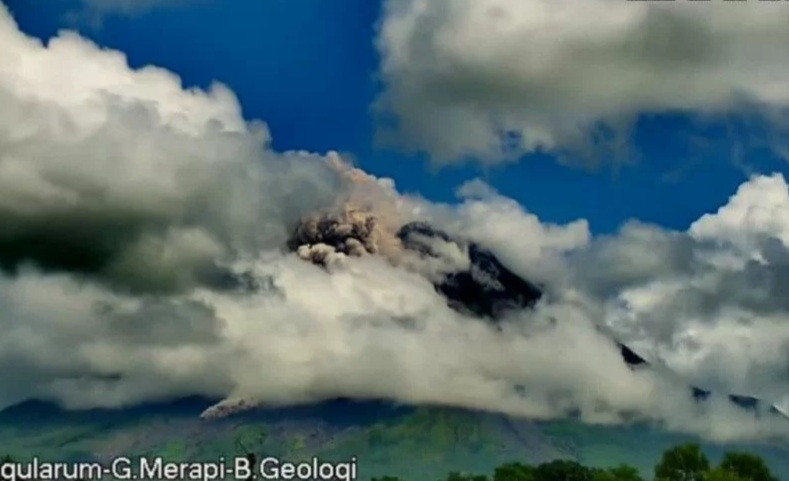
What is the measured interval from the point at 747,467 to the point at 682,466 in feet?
33.0

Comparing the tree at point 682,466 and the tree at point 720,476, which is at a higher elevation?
the tree at point 682,466

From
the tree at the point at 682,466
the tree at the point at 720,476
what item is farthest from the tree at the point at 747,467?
the tree at the point at 720,476

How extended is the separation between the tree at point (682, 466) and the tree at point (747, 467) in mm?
3525

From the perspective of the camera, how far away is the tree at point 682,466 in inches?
7574

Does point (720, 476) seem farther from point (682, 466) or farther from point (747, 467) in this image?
point (747, 467)

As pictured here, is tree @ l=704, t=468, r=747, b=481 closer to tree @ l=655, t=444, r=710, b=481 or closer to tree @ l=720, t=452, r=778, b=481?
tree @ l=720, t=452, r=778, b=481

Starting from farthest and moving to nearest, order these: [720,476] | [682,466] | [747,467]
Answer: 1. [682,466]
2. [747,467]
3. [720,476]

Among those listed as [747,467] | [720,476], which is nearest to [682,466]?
[747,467]

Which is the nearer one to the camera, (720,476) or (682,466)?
(720,476)

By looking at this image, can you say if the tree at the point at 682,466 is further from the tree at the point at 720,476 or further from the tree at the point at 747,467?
the tree at the point at 720,476

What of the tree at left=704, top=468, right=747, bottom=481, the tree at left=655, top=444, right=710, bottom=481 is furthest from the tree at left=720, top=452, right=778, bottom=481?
the tree at left=704, top=468, right=747, bottom=481

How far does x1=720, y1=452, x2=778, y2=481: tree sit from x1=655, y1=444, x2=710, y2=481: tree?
3525 millimetres

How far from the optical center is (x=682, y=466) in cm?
19325

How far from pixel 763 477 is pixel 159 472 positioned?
120 metres
